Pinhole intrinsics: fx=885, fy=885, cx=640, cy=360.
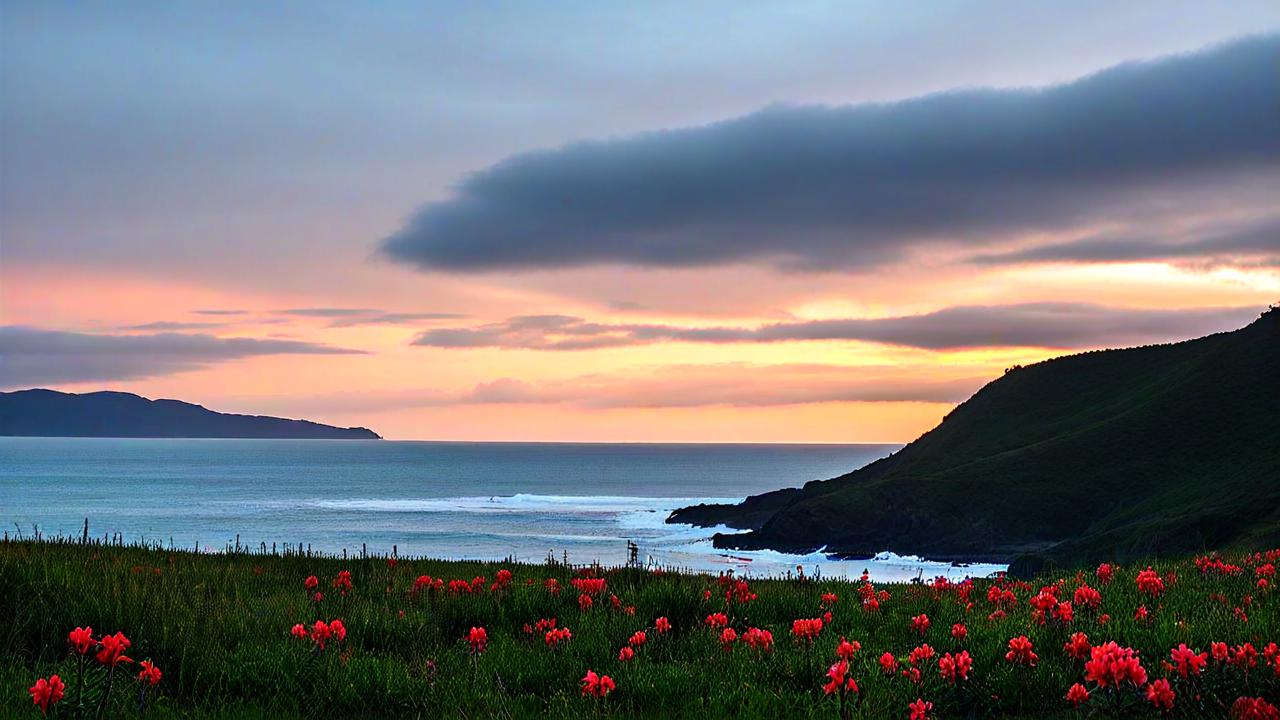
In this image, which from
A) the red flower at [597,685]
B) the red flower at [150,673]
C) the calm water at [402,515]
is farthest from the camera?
the calm water at [402,515]

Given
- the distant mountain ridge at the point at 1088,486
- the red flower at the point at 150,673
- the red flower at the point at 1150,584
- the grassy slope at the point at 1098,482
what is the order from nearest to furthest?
1. the red flower at the point at 150,673
2. the red flower at the point at 1150,584
3. the distant mountain ridge at the point at 1088,486
4. the grassy slope at the point at 1098,482

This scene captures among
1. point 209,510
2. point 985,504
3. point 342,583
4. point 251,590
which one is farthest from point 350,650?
point 209,510

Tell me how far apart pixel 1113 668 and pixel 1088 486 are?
10490 cm

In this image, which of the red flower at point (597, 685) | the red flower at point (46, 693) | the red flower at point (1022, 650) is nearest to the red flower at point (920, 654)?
the red flower at point (1022, 650)

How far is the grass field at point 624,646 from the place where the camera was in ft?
21.5

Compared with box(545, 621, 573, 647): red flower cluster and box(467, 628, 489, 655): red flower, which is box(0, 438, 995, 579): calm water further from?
box(467, 628, 489, 655): red flower

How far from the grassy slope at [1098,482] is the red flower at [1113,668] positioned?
6800cm

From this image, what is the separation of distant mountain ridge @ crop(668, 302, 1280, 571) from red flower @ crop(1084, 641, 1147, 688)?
6699 centimetres

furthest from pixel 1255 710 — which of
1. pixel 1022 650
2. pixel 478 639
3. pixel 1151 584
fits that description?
pixel 478 639

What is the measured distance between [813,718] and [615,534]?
10400 cm

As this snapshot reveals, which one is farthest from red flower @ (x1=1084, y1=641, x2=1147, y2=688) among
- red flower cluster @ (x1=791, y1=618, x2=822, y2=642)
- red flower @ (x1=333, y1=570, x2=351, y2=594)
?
red flower @ (x1=333, y1=570, x2=351, y2=594)

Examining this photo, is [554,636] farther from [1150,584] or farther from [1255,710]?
[1150,584]

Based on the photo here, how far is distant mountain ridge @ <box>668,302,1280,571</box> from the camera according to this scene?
242ft

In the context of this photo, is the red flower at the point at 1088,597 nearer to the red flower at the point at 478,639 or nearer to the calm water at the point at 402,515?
the red flower at the point at 478,639
